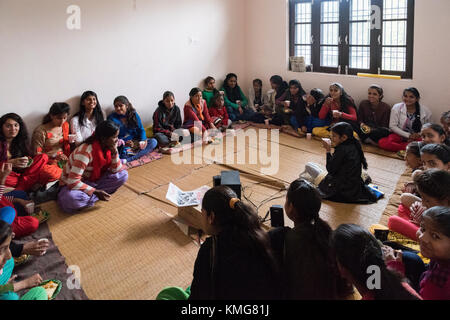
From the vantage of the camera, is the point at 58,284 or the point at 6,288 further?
the point at 58,284

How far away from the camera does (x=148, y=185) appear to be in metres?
3.62

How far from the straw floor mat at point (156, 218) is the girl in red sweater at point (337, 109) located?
0.48m

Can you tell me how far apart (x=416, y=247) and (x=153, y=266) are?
5.58ft

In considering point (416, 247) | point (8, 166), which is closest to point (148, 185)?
point (8, 166)

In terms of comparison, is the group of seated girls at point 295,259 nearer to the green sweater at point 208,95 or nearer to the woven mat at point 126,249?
the woven mat at point 126,249

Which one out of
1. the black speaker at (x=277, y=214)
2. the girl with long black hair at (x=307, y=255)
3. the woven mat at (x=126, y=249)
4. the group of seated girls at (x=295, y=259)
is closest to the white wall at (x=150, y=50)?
the woven mat at (x=126, y=249)

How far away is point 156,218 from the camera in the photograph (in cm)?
294

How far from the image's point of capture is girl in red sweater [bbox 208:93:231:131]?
545cm

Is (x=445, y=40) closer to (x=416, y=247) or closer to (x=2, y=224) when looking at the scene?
(x=416, y=247)

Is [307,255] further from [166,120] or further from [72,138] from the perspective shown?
[166,120]

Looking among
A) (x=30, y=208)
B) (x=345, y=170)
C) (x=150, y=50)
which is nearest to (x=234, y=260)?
(x=345, y=170)

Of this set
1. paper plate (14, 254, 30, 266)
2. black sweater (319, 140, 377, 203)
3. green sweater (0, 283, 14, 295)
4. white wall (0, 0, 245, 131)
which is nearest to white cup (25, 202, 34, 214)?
paper plate (14, 254, 30, 266)

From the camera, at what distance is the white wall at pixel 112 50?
3830mm

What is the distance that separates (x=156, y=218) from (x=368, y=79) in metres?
3.79
